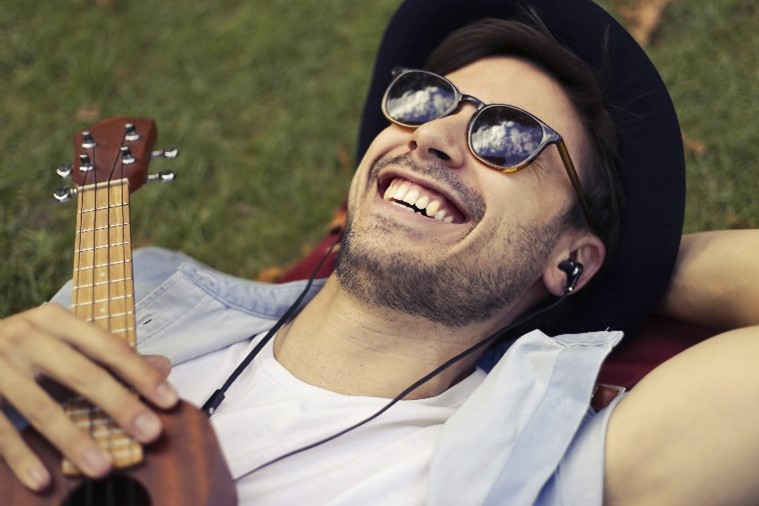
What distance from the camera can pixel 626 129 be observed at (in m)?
2.55

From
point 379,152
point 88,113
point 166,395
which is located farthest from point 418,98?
point 88,113

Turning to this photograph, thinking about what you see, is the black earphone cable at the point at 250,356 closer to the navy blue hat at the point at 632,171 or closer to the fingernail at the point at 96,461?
the fingernail at the point at 96,461

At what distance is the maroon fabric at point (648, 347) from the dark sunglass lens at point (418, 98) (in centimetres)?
111

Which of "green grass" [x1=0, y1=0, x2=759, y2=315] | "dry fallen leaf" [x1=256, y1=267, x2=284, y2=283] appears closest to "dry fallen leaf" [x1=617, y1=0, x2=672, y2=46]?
"green grass" [x1=0, y1=0, x2=759, y2=315]

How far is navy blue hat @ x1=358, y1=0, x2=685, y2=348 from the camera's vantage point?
2.46 metres

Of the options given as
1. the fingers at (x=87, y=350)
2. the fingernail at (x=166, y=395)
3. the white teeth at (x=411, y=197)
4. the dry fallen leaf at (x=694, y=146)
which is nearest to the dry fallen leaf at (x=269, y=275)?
the white teeth at (x=411, y=197)

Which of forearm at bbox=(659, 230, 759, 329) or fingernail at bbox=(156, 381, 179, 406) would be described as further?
forearm at bbox=(659, 230, 759, 329)

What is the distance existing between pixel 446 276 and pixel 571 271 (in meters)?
0.50

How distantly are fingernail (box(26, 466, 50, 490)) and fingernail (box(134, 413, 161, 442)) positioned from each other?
24cm

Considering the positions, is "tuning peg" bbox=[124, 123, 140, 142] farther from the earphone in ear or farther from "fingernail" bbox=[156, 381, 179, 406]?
the earphone in ear

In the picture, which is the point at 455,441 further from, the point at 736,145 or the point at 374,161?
the point at 736,145

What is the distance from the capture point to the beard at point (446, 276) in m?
2.32

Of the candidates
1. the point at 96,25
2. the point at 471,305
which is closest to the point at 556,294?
the point at 471,305

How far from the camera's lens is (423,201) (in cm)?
245
